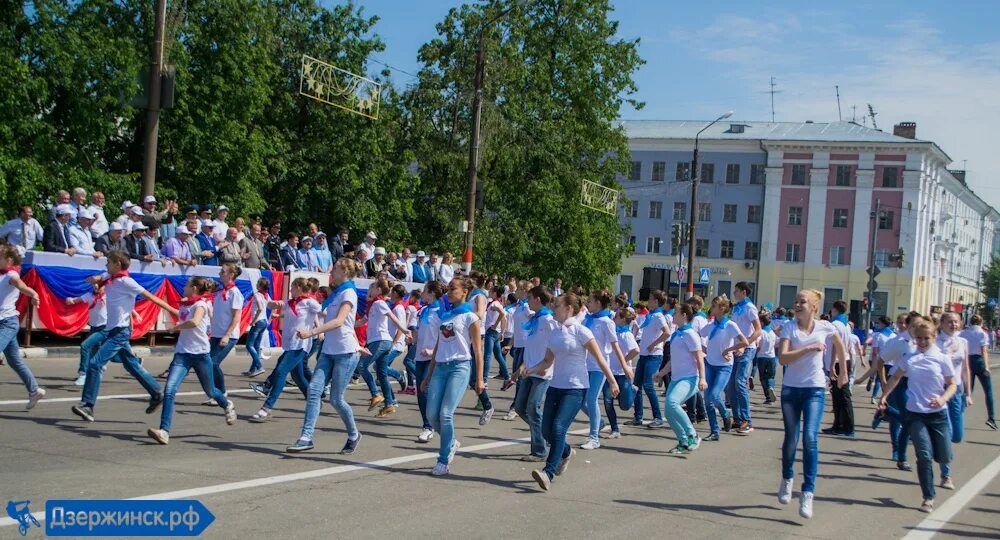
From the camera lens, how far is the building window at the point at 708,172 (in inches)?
3007

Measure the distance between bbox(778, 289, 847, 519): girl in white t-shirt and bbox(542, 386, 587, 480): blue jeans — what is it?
1732 millimetres

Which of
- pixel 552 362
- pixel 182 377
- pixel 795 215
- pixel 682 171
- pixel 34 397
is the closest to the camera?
pixel 552 362

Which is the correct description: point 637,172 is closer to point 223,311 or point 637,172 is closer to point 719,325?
point 719,325

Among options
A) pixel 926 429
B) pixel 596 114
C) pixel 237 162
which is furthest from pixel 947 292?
pixel 926 429

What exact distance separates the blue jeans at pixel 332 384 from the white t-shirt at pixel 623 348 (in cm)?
400

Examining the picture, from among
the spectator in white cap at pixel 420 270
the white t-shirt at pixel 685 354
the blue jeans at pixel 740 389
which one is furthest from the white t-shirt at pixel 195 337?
the spectator in white cap at pixel 420 270

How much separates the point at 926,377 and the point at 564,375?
3.19m

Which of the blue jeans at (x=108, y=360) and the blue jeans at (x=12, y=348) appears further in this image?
the blue jeans at (x=108, y=360)

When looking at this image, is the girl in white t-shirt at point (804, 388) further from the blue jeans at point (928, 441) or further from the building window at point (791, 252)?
the building window at point (791, 252)

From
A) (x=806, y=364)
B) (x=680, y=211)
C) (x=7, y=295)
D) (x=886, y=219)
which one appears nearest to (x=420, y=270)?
(x=7, y=295)

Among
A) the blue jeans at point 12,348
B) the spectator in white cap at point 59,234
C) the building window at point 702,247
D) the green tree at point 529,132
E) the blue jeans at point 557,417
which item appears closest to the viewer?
the blue jeans at point 557,417

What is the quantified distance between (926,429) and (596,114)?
117 ft

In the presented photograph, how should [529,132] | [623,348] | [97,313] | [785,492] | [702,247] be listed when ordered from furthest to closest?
[702,247]
[529,132]
[97,313]
[623,348]
[785,492]

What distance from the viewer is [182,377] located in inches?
403
